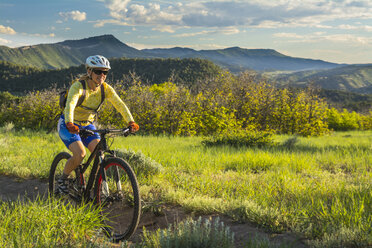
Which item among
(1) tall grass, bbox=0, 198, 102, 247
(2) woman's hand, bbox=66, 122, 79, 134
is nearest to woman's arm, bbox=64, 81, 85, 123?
(2) woman's hand, bbox=66, 122, 79, 134

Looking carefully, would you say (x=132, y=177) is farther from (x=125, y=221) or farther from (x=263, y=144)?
(x=263, y=144)

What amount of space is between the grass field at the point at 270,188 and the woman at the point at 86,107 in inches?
50.3

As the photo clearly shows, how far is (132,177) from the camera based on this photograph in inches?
138

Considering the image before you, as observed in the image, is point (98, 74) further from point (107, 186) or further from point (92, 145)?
point (107, 186)

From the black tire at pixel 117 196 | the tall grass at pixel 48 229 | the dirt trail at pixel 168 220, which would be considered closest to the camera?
the tall grass at pixel 48 229

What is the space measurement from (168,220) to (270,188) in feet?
5.48

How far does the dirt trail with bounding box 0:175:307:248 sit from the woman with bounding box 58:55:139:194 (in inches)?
27.1

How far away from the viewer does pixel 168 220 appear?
4156 mm

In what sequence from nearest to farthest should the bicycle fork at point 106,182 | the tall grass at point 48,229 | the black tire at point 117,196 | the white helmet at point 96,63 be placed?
the tall grass at point 48,229
the black tire at point 117,196
the bicycle fork at point 106,182
the white helmet at point 96,63

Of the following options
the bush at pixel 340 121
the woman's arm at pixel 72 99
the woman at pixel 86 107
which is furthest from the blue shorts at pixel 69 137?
the bush at pixel 340 121

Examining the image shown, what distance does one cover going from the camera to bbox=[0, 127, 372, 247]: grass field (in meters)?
3.27

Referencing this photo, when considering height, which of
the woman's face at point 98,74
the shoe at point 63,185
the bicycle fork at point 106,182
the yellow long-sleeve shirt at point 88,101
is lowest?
the shoe at point 63,185

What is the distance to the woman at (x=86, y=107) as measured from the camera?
4.00 m

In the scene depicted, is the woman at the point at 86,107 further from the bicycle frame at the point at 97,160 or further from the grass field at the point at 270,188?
the grass field at the point at 270,188
